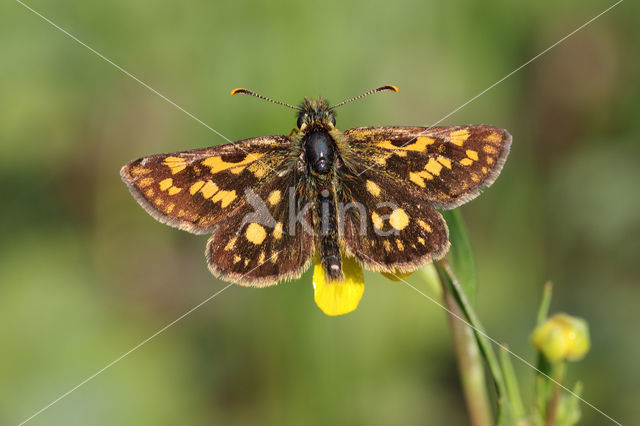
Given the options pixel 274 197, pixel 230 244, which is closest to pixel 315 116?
pixel 274 197

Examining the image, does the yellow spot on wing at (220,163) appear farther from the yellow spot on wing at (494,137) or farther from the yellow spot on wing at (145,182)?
the yellow spot on wing at (494,137)

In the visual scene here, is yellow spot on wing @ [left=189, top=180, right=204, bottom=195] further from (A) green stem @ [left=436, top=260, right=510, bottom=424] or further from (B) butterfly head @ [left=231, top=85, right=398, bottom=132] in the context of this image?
(A) green stem @ [left=436, top=260, right=510, bottom=424]

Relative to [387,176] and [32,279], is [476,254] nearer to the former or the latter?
[387,176]

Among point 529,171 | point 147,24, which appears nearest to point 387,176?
point 529,171

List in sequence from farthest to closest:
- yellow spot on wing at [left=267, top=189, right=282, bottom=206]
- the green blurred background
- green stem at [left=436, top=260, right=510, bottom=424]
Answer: the green blurred background, yellow spot on wing at [left=267, top=189, right=282, bottom=206], green stem at [left=436, top=260, right=510, bottom=424]

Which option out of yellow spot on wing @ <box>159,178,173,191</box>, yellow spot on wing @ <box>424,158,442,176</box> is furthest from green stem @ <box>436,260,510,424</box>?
yellow spot on wing @ <box>159,178,173,191</box>

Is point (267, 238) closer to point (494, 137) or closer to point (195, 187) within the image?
point (195, 187)
